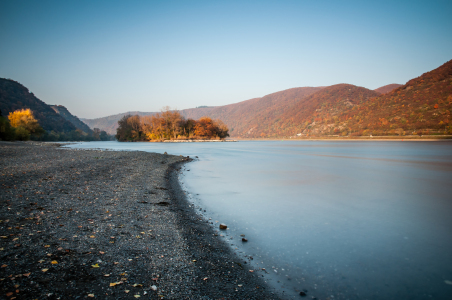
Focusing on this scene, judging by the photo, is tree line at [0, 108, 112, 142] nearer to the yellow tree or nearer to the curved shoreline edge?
the yellow tree

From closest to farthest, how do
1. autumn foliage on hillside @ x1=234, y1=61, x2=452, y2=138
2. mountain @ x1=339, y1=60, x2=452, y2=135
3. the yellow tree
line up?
1. the yellow tree
2. mountain @ x1=339, y1=60, x2=452, y2=135
3. autumn foliage on hillside @ x1=234, y1=61, x2=452, y2=138

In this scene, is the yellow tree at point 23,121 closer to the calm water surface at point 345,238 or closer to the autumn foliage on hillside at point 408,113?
the calm water surface at point 345,238

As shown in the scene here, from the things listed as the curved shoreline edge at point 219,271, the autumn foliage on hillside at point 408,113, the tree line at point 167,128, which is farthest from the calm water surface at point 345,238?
the autumn foliage on hillside at point 408,113

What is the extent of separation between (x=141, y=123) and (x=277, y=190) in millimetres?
122410

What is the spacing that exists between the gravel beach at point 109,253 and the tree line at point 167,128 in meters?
104

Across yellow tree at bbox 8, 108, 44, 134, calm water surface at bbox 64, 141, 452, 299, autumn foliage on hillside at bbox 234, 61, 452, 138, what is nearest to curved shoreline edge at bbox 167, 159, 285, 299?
calm water surface at bbox 64, 141, 452, 299

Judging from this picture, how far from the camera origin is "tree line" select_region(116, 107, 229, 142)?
109 m

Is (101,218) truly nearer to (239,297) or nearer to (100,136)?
(239,297)

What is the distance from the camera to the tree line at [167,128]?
109m

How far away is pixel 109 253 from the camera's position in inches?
163

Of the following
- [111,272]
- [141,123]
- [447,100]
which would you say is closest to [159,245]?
[111,272]

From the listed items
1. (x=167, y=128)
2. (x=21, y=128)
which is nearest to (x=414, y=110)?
(x=167, y=128)

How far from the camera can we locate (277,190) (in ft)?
40.2

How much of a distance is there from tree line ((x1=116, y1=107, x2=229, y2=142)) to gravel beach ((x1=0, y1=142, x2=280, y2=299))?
103951 mm
